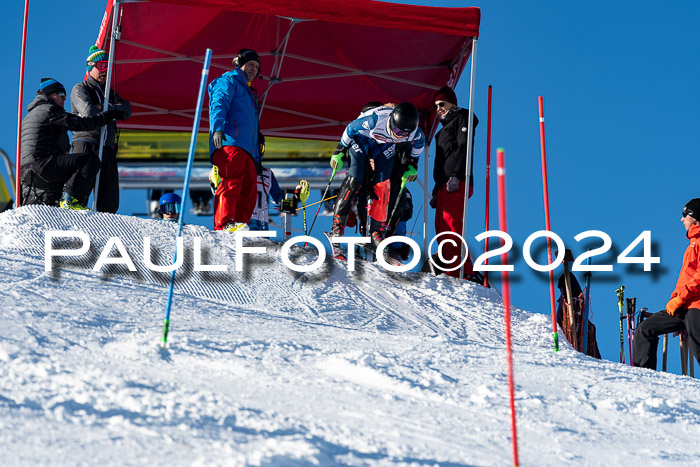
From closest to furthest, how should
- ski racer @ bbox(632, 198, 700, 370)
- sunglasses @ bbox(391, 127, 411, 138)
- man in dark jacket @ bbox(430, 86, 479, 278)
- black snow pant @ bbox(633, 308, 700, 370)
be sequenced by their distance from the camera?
ski racer @ bbox(632, 198, 700, 370) < black snow pant @ bbox(633, 308, 700, 370) < sunglasses @ bbox(391, 127, 411, 138) < man in dark jacket @ bbox(430, 86, 479, 278)

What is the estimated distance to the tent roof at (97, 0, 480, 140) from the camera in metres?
6.24

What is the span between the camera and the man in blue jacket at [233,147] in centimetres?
585

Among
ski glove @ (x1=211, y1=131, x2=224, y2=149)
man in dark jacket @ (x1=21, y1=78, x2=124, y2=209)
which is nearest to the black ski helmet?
ski glove @ (x1=211, y1=131, x2=224, y2=149)

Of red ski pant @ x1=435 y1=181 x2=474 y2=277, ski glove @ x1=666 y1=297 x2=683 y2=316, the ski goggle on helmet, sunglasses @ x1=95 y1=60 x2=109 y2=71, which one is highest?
sunglasses @ x1=95 y1=60 x2=109 y2=71

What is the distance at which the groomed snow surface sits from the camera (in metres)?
2.24

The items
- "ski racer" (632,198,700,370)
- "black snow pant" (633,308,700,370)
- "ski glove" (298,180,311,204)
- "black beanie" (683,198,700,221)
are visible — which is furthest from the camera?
"ski glove" (298,180,311,204)

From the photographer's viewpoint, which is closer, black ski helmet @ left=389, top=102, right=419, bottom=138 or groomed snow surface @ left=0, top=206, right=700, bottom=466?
groomed snow surface @ left=0, top=206, right=700, bottom=466

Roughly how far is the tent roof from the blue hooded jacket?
1.83 ft

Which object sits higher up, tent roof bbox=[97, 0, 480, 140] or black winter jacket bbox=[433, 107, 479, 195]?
tent roof bbox=[97, 0, 480, 140]

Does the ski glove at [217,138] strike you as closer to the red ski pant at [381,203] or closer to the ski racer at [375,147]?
the ski racer at [375,147]

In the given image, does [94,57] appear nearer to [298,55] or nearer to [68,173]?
[68,173]

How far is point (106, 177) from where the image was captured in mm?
6234

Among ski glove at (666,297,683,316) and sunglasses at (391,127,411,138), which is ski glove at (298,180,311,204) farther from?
ski glove at (666,297,683,316)

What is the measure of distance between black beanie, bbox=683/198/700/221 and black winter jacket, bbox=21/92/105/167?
4.17 metres
